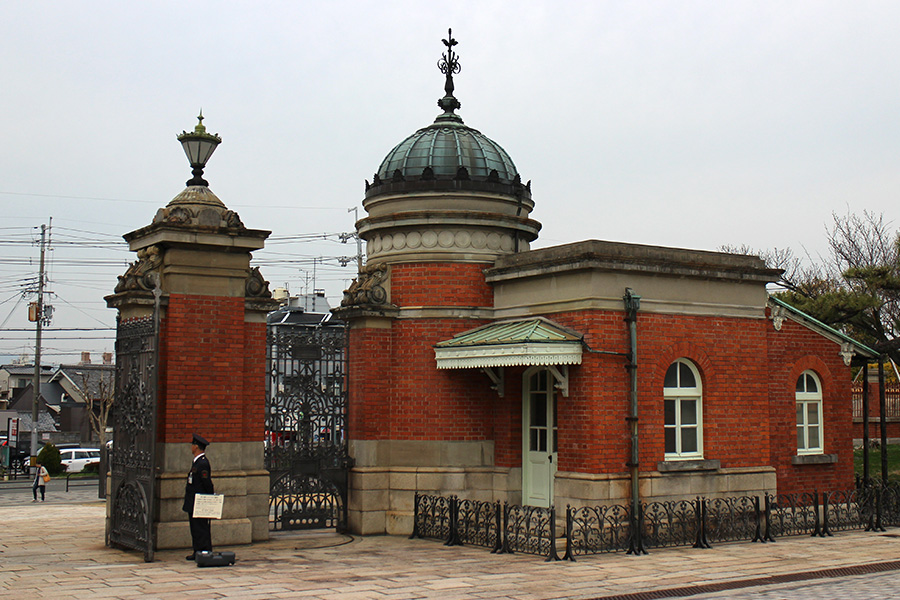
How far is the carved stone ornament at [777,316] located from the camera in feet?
55.7

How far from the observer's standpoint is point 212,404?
1386 cm

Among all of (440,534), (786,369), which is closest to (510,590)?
(440,534)

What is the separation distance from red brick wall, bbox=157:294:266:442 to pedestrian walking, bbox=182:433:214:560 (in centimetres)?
104

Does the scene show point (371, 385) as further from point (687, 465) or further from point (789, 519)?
point (789, 519)

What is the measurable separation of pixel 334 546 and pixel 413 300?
441 centimetres

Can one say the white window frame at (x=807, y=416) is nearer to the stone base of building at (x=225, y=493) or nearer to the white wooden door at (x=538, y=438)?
the white wooden door at (x=538, y=438)

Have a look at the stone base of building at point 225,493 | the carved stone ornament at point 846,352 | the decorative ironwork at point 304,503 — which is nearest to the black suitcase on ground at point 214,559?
the stone base of building at point 225,493

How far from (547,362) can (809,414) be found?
6.49 m

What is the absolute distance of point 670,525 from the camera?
46.1 ft

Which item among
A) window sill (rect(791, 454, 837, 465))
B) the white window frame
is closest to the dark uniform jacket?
window sill (rect(791, 454, 837, 465))

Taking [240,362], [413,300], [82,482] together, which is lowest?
[82,482]

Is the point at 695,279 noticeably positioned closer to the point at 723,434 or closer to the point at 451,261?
the point at 723,434

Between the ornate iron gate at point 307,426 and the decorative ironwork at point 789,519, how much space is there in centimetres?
698

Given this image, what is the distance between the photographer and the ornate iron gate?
15.6 m
